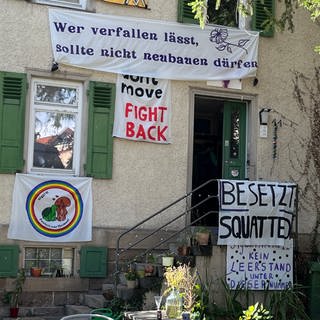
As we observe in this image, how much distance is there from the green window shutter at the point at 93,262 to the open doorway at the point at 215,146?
5.85 feet

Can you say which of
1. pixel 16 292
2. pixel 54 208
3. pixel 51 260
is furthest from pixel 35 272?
pixel 54 208

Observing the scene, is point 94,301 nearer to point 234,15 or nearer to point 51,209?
point 51,209

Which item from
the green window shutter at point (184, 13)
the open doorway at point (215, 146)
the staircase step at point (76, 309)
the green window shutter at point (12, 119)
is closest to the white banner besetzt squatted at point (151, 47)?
the green window shutter at point (184, 13)

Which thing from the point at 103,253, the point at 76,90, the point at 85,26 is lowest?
the point at 103,253

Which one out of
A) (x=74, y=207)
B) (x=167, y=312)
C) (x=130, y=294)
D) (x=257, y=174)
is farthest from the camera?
(x=257, y=174)

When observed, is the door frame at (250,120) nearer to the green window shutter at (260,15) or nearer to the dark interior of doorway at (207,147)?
the dark interior of doorway at (207,147)

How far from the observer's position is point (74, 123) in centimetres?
960

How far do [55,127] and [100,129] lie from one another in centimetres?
69

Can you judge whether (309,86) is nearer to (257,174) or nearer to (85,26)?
(257,174)

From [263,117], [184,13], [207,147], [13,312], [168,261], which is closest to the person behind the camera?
[168,261]

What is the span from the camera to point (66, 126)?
9.55m

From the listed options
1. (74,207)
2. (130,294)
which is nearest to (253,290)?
(130,294)

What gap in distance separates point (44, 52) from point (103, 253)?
10.5 feet

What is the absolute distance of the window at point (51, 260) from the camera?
9.15 metres
